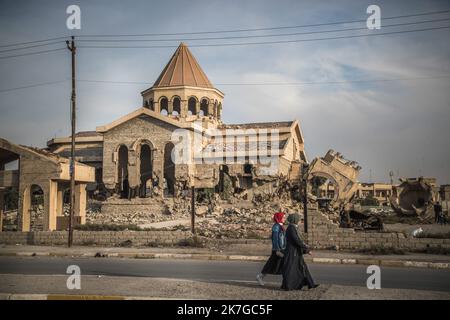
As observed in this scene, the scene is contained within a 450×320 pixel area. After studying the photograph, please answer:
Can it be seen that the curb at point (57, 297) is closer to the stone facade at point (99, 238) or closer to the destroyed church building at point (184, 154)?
the stone facade at point (99, 238)

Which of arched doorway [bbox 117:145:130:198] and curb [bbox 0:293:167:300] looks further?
arched doorway [bbox 117:145:130:198]

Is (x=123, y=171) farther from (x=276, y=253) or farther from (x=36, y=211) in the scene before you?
(x=276, y=253)

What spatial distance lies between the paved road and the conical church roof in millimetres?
29037

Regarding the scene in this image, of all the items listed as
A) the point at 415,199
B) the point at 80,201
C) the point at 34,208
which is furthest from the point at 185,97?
the point at 415,199

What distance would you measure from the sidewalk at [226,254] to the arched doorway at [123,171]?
1825cm

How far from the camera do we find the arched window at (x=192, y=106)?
41781 mm

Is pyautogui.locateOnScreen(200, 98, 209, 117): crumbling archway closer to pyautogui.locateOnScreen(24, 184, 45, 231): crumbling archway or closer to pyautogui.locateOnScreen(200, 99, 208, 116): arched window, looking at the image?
pyautogui.locateOnScreen(200, 99, 208, 116): arched window

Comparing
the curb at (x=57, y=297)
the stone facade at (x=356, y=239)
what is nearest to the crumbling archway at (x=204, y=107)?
the stone facade at (x=356, y=239)

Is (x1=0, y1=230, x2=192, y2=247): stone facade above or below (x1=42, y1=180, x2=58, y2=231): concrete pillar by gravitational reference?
below

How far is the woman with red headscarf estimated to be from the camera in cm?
913

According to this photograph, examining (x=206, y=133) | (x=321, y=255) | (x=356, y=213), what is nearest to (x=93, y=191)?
(x=206, y=133)

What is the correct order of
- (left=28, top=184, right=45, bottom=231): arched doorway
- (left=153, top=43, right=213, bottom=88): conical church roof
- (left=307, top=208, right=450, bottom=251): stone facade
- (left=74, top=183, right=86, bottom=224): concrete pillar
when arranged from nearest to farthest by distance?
(left=307, top=208, right=450, bottom=251): stone facade, (left=74, top=183, right=86, bottom=224): concrete pillar, (left=28, top=184, right=45, bottom=231): arched doorway, (left=153, top=43, right=213, bottom=88): conical church roof

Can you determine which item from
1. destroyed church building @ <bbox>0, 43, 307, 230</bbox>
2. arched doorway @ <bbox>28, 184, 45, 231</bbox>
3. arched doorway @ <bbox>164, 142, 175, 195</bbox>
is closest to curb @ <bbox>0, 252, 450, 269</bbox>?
arched doorway @ <bbox>28, 184, 45, 231</bbox>

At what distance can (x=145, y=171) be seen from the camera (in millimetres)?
39594
